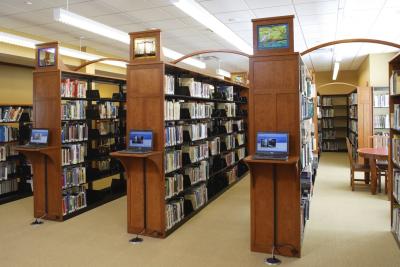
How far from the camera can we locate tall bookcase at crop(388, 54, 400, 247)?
395 cm

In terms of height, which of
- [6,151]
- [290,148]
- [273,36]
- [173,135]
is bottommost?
[6,151]

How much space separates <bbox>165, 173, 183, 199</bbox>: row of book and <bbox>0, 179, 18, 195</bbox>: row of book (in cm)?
362

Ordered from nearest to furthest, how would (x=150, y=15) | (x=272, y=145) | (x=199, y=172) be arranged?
1. (x=272, y=145)
2. (x=199, y=172)
3. (x=150, y=15)

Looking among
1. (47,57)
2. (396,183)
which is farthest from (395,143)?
(47,57)

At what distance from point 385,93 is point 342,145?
195 inches

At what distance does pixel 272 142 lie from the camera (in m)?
3.67

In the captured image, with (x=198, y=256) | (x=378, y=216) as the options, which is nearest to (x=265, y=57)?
(x=198, y=256)

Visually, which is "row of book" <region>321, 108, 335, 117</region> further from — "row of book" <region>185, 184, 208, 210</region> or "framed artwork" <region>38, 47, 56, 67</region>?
"framed artwork" <region>38, 47, 56, 67</region>

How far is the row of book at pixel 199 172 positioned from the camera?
5.35 metres

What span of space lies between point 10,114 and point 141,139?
3519 mm

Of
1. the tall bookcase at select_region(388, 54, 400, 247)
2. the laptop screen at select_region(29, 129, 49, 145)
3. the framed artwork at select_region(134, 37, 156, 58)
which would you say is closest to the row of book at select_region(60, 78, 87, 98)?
the laptop screen at select_region(29, 129, 49, 145)

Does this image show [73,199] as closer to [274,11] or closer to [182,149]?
[182,149]

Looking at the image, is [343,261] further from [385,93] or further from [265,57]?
[385,93]

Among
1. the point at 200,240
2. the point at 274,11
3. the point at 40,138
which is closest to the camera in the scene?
the point at 200,240
